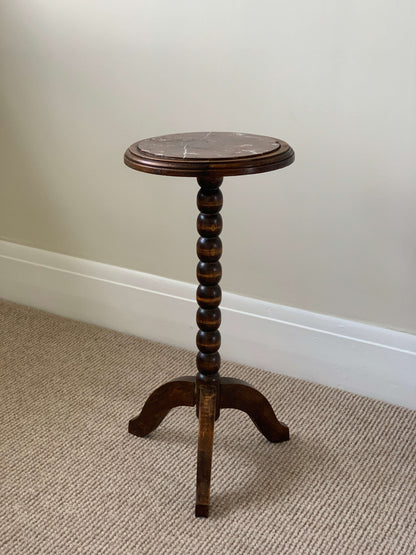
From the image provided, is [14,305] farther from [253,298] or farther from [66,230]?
[253,298]

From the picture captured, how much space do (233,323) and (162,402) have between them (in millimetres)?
430

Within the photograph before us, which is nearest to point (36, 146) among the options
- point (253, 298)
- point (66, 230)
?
point (66, 230)

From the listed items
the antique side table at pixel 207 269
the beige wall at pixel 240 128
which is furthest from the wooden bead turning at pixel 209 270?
the beige wall at pixel 240 128

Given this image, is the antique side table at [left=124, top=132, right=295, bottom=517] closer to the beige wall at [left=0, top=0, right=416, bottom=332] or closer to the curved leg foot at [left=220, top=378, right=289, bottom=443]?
the curved leg foot at [left=220, top=378, right=289, bottom=443]

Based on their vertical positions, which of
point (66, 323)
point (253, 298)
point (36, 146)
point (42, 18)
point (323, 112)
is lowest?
A: point (66, 323)

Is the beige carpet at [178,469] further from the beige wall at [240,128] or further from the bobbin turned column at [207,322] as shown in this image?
the beige wall at [240,128]

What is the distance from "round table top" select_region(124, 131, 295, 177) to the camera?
4.41ft

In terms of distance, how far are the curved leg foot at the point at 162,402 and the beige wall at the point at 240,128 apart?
0.46 meters

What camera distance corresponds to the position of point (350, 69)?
1.72m

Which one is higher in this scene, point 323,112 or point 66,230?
point 323,112

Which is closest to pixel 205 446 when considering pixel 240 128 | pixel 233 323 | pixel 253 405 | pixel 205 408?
pixel 205 408

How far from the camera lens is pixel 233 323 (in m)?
2.09

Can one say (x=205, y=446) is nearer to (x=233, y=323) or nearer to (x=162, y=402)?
(x=162, y=402)

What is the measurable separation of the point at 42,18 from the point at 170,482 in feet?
4.32
